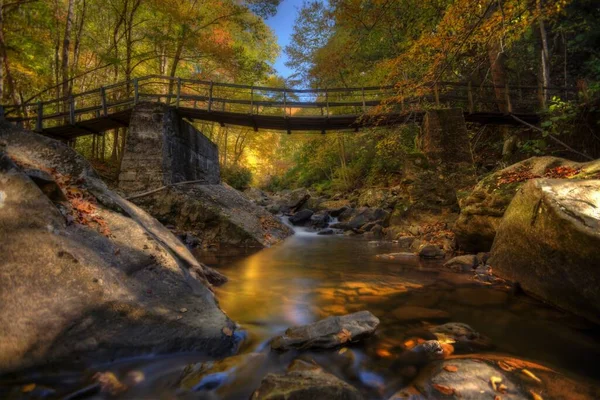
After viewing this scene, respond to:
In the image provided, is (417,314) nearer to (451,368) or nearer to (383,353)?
(383,353)

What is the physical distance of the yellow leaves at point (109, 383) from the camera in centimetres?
199

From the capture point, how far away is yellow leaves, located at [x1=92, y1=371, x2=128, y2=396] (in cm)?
199

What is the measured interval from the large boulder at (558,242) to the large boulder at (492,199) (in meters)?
1.45

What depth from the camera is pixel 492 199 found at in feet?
18.6

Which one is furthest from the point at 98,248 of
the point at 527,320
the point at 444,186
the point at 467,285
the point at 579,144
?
the point at 579,144

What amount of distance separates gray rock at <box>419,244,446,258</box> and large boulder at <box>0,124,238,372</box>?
5020mm

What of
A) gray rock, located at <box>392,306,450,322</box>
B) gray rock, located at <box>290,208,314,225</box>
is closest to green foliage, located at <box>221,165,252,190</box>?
gray rock, located at <box>290,208,314,225</box>

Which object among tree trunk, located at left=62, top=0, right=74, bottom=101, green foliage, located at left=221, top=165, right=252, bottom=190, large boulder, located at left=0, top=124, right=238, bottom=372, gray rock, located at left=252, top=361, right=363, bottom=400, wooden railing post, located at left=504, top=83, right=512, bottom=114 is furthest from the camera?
green foliage, located at left=221, top=165, right=252, bottom=190

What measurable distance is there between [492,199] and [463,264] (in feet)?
4.36

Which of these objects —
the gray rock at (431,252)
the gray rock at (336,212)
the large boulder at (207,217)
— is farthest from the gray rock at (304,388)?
the gray rock at (336,212)

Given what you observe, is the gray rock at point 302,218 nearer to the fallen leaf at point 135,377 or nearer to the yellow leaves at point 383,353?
the yellow leaves at point 383,353

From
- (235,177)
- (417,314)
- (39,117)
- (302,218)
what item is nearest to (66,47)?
(39,117)

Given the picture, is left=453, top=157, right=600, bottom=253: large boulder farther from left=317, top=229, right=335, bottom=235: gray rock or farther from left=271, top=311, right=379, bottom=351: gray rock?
left=317, top=229, right=335, bottom=235: gray rock

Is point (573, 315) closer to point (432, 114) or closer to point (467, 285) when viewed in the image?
point (467, 285)
